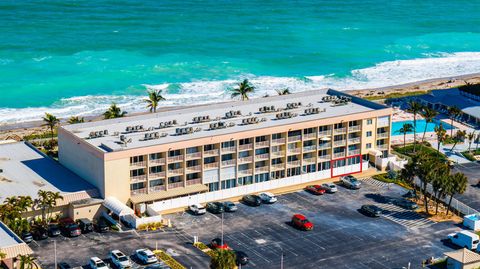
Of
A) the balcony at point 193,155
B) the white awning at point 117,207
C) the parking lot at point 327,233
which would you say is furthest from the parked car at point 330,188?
the white awning at point 117,207

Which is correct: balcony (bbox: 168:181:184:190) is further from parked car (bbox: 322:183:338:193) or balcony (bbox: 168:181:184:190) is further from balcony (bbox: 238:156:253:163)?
parked car (bbox: 322:183:338:193)

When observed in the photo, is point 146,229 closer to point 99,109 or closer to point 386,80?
point 99,109

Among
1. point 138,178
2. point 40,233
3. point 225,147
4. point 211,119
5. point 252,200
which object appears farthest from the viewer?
point 211,119

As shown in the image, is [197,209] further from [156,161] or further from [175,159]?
[156,161]

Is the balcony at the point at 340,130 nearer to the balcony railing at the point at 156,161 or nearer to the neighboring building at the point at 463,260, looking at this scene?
the balcony railing at the point at 156,161

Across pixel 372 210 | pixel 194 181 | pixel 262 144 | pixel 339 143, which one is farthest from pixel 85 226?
pixel 339 143
